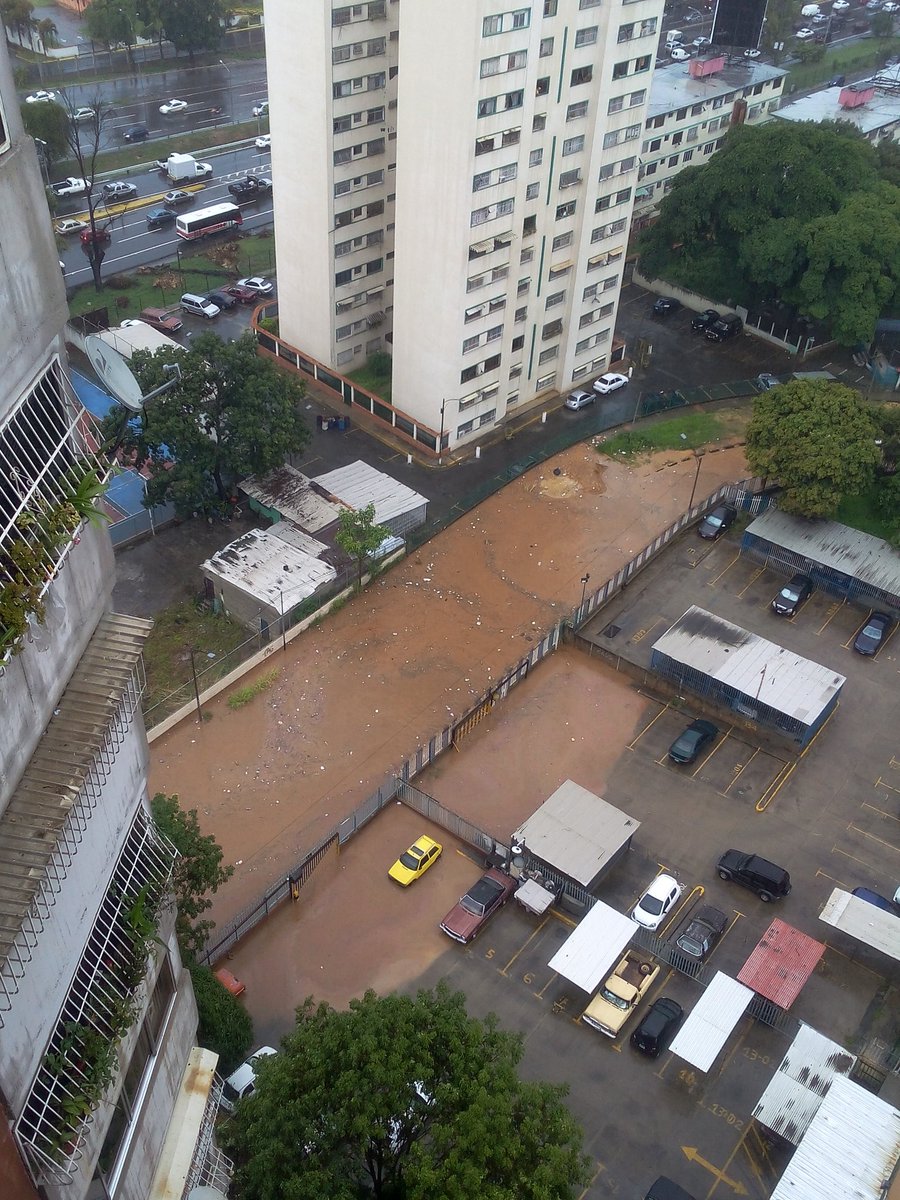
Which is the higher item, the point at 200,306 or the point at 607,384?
the point at 200,306

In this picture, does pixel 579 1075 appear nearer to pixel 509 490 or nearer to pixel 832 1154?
pixel 832 1154

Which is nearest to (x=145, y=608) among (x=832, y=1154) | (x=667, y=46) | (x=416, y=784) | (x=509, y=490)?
(x=416, y=784)

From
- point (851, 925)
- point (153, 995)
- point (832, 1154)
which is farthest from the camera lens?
point (851, 925)

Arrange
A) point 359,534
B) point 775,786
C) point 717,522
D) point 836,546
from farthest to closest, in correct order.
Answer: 1. point 717,522
2. point 836,546
3. point 359,534
4. point 775,786

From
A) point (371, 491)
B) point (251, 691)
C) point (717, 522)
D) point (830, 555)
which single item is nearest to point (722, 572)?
point (717, 522)

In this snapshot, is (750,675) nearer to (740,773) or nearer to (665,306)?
(740,773)

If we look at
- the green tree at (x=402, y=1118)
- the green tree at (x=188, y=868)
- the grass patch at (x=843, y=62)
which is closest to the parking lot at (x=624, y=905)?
the green tree at (x=188, y=868)
